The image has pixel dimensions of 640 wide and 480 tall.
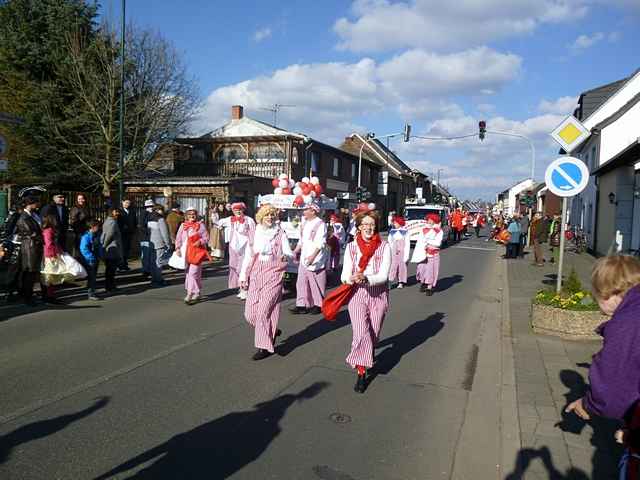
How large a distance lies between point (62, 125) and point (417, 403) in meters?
20.9

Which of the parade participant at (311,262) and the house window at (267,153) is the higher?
the house window at (267,153)

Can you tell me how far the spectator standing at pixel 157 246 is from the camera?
11.0m

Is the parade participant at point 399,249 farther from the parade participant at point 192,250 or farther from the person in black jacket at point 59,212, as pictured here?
the person in black jacket at point 59,212

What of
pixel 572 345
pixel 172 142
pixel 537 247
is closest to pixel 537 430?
pixel 572 345

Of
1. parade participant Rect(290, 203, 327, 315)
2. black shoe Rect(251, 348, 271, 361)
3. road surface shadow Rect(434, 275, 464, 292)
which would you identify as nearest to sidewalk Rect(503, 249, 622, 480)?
black shoe Rect(251, 348, 271, 361)

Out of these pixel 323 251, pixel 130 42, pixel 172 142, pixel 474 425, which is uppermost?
pixel 130 42

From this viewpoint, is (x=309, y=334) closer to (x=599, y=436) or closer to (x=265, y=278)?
(x=265, y=278)

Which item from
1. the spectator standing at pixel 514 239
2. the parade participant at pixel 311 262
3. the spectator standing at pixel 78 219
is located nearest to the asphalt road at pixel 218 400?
the parade participant at pixel 311 262

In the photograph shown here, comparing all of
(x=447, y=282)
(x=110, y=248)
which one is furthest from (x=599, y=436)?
(x=447, y=282)

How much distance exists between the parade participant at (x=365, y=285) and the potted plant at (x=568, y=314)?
3248mm

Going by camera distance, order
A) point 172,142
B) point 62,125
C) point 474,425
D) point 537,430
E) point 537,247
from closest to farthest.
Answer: point 537,430 → point 474,425 → point 537,247 → point 62,125 → point 172,142

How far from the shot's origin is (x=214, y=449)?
3.57 m

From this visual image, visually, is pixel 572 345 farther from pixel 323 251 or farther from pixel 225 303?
pixel 225 303

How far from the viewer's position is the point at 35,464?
3.29 m
